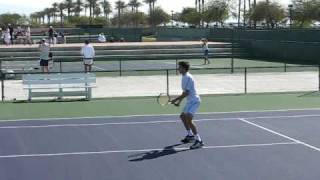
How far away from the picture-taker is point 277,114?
18078 millimetres

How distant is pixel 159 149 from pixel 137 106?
7661 millimetres

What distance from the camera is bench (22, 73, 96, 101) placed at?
2194 centimetres

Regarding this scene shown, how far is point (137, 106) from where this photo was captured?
20.3 meters

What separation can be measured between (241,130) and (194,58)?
32.1 m

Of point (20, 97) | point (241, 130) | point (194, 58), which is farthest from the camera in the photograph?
point (194, 58)

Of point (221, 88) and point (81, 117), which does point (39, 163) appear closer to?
point (81, 117)

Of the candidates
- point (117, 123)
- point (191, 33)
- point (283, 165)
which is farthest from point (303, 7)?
point (283, 165)

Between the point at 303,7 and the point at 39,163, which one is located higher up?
the point at 303,7

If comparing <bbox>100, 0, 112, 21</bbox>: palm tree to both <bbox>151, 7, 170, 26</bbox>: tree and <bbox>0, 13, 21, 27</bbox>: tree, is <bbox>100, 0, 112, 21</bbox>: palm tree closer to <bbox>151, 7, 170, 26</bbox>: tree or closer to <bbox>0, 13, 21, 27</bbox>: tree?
<bbox>0, 13, 21, 27</bbox>: tree

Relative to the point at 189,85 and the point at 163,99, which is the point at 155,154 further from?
the point at 163,99

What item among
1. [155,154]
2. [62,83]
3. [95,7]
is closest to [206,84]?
[62,83]

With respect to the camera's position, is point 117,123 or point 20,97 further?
point 20,97

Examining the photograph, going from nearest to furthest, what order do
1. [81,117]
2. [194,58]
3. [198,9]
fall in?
[81,117] < [194,58] < [198,9]

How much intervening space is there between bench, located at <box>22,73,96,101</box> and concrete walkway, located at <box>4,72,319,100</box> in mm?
1061
